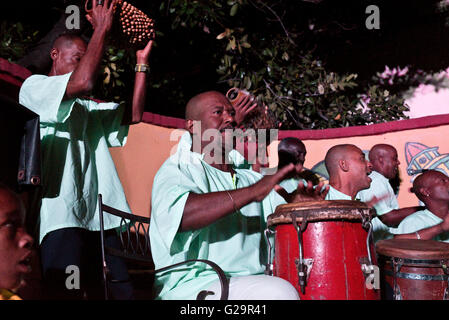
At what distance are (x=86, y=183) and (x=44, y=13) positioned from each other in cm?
409

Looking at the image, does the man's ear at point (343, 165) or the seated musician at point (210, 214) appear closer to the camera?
the seated musician at point (210, 214)

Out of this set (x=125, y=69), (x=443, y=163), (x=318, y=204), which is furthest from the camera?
(x=125, y=69)

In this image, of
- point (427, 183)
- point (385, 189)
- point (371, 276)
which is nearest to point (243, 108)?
point (371, 276)

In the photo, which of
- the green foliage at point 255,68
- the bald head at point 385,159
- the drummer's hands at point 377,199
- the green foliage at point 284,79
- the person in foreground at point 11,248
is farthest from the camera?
the green foliage at point 284,79

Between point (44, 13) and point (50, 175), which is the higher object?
point (44, 13)

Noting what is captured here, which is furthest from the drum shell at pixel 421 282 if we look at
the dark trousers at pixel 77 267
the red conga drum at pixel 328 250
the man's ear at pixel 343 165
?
the dark trousers at pixel 77 267

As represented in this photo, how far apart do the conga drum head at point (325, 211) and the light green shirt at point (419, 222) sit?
1805 millimetres

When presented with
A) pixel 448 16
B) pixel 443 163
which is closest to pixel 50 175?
pixel 443 163

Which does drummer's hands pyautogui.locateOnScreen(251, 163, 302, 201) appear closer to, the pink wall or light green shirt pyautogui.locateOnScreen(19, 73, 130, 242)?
light green shirt pyautogui.locateOnScreen(19, 73, 130, 242)

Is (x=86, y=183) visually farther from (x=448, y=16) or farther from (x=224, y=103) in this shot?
(x=448, y=16)

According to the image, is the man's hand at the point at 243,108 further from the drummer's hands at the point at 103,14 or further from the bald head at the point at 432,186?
the bald head at the point at 432,186

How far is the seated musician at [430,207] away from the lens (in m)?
4.27

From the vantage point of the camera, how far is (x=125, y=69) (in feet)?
19.6
